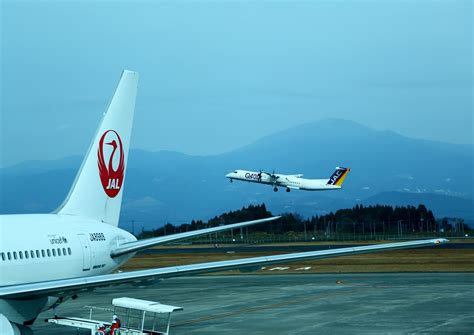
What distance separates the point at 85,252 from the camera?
1063 inches

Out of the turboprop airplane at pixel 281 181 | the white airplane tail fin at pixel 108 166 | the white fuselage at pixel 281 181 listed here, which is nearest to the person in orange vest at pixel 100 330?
the white airplane tail fin at pixel 108 166

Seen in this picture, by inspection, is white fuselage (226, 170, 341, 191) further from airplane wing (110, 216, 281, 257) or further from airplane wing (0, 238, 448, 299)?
airplane wing (0, 238, 448, 299)

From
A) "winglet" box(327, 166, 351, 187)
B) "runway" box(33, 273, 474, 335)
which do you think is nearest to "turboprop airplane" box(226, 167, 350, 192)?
"winglet" box(327, 166, 351, 187)

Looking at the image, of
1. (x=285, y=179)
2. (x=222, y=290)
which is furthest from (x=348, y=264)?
(x=285, y=179)

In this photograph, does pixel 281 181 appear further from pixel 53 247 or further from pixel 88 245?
pixel 53 247

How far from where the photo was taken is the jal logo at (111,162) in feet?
96.9

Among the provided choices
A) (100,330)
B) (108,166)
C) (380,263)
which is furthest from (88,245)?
(380,263)

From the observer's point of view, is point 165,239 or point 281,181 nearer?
point 165,239

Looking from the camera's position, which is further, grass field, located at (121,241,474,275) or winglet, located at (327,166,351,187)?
winglet, located at (327,166,351,187)

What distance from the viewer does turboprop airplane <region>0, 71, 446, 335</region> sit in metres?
21.7

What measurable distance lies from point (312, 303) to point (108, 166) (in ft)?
39.8

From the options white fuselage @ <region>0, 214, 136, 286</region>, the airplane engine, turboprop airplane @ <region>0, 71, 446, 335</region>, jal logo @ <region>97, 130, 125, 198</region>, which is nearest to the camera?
the airplane engine

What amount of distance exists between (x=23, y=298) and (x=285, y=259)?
23.4 ft

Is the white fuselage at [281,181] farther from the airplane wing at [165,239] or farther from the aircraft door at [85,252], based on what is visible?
the aircraft door at [85,252]
